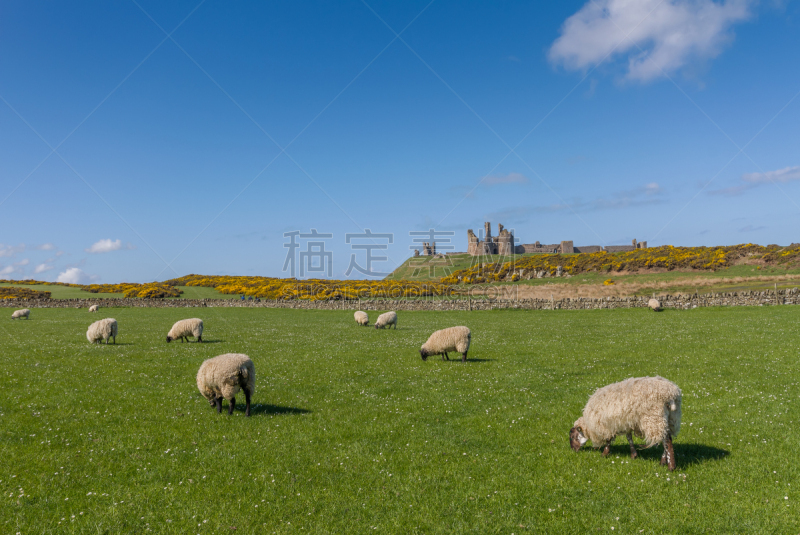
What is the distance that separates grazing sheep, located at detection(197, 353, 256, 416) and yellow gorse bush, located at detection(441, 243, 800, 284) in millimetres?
73654

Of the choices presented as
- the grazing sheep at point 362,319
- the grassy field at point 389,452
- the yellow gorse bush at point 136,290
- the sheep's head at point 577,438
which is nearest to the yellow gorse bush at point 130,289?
the yellow gorse bush at point 136,290

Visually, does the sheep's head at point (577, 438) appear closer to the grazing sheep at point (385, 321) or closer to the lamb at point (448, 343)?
the lamb at point (448, 343)

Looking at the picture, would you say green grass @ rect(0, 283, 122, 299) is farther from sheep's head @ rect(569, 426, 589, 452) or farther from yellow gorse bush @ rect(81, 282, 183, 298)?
sheep's head @ rect(569, 426, 589, 452)

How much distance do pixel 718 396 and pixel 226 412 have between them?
15.4 meters

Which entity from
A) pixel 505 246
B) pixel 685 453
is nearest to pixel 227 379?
pixel 685 453

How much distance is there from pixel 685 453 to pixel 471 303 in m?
48.6

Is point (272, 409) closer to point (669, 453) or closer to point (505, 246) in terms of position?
point (669, 453)

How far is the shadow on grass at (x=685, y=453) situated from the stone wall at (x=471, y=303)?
1620 inches

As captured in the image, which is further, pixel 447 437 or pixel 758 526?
pixel 447 437

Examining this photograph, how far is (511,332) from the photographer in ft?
104

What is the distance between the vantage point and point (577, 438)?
31.7ft

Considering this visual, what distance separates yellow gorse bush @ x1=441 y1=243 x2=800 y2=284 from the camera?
213ft

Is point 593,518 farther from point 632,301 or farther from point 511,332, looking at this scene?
point 632,301

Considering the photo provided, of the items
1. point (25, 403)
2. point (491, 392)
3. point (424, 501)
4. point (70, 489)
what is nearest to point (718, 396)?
point (491, 392)
